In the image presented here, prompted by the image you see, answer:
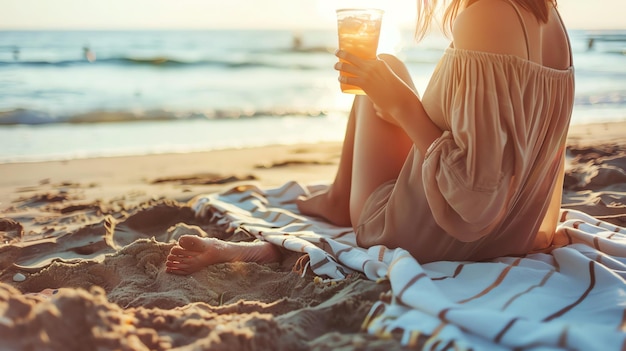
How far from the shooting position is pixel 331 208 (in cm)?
324

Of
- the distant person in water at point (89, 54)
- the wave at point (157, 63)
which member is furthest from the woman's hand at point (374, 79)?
the distant person in water at point (89, 54)

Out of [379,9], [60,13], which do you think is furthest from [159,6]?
[379,9]

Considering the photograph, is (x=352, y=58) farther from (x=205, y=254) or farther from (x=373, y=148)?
(x=205, y=254)

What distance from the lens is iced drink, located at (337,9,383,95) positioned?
219 cm

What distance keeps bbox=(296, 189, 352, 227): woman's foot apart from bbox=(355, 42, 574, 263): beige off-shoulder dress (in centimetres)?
68

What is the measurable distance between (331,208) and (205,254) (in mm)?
862

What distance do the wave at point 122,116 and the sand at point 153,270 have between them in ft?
7.69

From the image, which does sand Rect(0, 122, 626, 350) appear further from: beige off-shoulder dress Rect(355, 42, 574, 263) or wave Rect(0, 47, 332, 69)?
wave Rect(0, 47, 332, 69)

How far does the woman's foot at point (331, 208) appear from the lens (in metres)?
3.20

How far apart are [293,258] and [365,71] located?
3.06 feet

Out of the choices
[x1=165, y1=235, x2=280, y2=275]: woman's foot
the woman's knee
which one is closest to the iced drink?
the woman's knee

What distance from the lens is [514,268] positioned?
2.20 meters

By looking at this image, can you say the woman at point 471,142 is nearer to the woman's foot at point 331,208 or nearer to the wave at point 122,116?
the woman's foot at point 331,208

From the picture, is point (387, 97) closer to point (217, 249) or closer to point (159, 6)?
point (217, 249)
